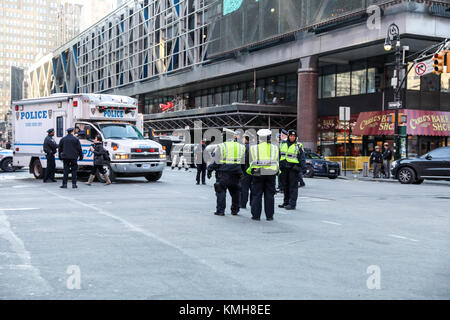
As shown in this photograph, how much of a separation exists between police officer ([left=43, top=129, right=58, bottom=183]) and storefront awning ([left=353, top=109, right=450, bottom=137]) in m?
20.1

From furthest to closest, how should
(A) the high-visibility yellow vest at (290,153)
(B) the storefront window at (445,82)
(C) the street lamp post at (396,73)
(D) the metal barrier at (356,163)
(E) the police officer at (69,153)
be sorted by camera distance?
(B) the storefront window at (445,82), (D) the metal barrier at (356,163), (C) the street lamp post at (396,73), (E) the police officer at (69,153), (A) the high-visibility yellow vest at (290,153)

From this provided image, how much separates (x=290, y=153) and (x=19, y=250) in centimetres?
648

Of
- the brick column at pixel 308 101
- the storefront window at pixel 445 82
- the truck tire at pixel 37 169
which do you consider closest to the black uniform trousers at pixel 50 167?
the truck tire at pixel 37 169

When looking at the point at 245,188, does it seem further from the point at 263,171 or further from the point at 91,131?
the point at 91,131

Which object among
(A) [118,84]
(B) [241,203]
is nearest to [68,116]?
(B) [241,203]

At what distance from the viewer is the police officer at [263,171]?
9.20m

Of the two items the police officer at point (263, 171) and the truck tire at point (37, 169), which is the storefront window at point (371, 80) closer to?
the truck tire at point (37, 169)

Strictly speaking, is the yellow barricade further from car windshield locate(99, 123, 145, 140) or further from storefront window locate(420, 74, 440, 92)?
car windshield locate(99, 123, 145, 140)

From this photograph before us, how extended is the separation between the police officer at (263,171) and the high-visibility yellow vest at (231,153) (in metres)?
0.38

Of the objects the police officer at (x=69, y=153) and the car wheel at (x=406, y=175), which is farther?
the car wheel at (x=406, y=175)

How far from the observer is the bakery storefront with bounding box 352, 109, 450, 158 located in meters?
30.0

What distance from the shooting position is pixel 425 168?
66.1 feet

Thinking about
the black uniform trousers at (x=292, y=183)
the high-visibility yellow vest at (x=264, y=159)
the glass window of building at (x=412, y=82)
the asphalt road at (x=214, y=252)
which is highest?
the glass window of building at (x=412, y=82)

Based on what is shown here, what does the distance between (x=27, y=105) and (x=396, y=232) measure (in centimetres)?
1589
